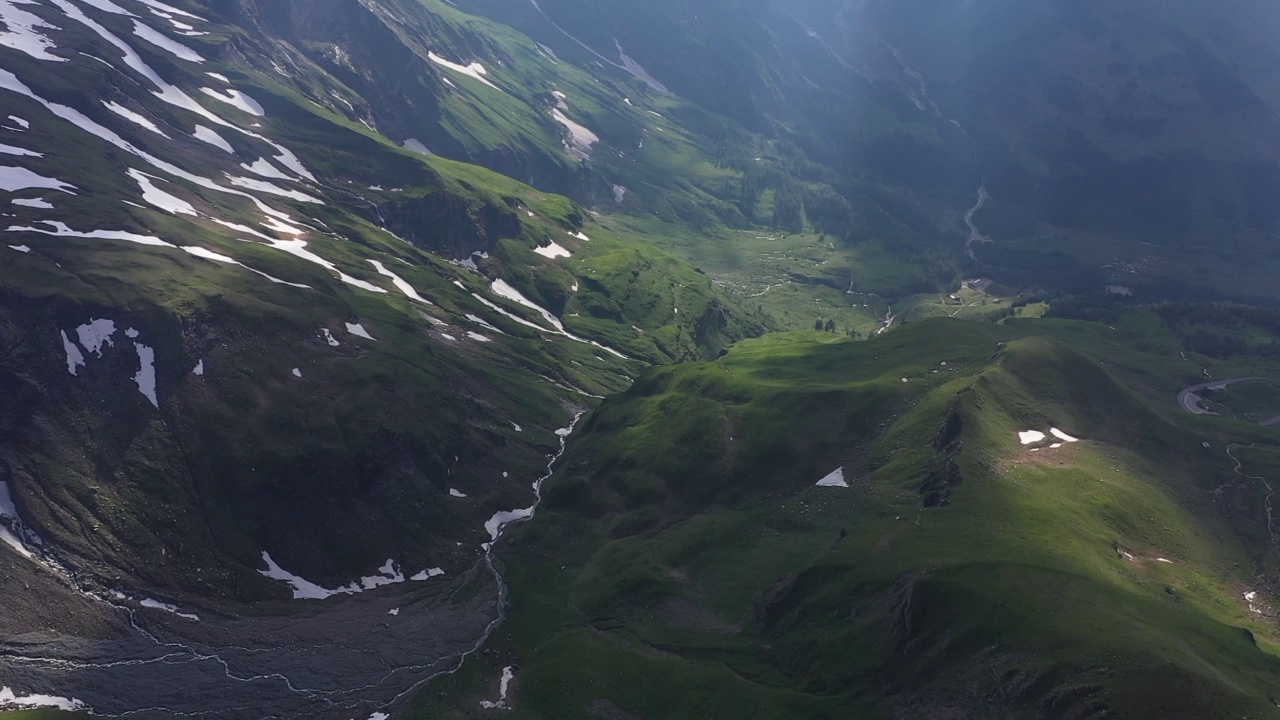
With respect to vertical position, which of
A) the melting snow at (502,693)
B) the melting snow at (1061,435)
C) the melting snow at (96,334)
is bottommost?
the melting snow at (502,693)

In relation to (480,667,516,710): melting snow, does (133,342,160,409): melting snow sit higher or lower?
higher

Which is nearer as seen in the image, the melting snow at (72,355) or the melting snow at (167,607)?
the melting snow at (167,607)

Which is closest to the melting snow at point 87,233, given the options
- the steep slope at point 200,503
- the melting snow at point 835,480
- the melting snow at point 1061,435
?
the steep slope at point 200,503

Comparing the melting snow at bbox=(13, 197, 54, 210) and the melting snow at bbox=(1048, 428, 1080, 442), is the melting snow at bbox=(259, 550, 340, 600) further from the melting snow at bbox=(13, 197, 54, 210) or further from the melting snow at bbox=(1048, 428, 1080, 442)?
the melting snow at bbox=(1048, 428, 1080, 442)

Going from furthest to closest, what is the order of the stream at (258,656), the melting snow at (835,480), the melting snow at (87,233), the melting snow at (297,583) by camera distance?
the melting snow at (87,233), the melting snow at (835,480), the melting snow at (297,583), the stream at (258,656)

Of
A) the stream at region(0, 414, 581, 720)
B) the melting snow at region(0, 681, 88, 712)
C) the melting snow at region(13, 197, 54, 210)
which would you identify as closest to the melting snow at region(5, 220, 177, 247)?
the melting snow at region(13, 197, 54, 210)

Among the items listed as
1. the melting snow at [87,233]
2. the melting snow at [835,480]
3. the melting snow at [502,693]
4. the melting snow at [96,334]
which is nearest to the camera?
the melting snow at [502,693]

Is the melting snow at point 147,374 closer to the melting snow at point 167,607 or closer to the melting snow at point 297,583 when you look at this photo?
the melting snow at point 297,583
